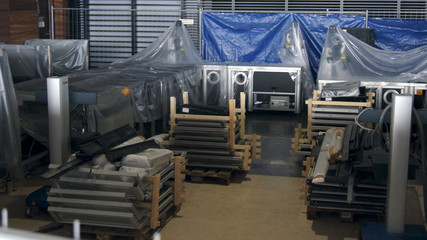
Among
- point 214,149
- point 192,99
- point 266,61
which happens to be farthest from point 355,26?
point 214,149

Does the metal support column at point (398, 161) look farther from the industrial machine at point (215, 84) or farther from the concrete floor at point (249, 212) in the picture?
the industrial machine at point (215, 84)

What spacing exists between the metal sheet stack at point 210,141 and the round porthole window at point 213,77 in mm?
4549

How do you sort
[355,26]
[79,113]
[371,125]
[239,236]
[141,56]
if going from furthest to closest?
[355,26] → [141,56] → [371,125] → [79,113] → [239,236]

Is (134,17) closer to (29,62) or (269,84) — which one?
(269,84)

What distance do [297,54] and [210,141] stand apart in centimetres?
560

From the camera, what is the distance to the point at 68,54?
11.4 metres

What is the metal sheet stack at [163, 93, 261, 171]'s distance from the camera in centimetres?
666

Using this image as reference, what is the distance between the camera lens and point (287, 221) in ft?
17.9

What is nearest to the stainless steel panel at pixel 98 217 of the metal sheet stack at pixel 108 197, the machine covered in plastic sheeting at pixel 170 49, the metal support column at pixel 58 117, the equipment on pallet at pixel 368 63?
the metal sheet stack at pixel 108 197

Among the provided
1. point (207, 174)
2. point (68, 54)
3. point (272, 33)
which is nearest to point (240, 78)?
→ point (272, 33)

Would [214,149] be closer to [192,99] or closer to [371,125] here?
[371,125]

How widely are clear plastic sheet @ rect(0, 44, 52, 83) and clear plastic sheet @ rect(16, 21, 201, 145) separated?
1.35ft

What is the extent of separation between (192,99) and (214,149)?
373cm

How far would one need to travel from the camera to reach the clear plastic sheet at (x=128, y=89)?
6.64 metres
